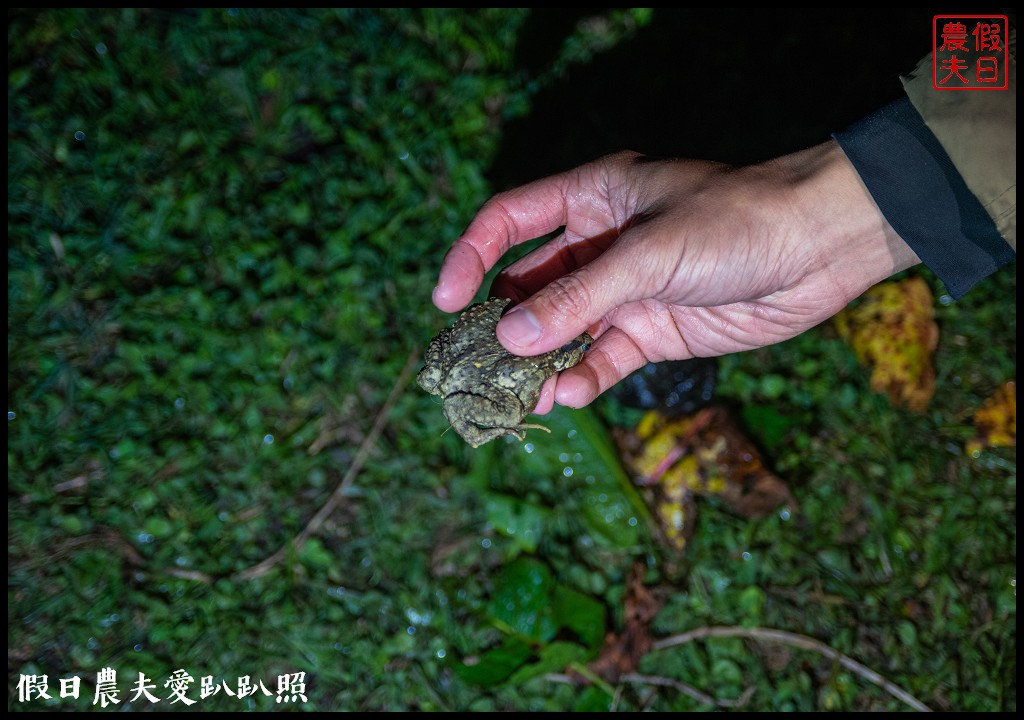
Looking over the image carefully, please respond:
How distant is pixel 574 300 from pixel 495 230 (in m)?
0.83

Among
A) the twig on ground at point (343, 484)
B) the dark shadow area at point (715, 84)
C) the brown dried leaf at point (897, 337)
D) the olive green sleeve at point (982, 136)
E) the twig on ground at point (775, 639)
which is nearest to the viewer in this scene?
the olive green sleeve at point (982, 136)

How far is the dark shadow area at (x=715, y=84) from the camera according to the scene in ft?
15.1

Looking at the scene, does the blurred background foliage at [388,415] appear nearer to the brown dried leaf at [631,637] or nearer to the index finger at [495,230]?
the brown dried leaf at [631,637]

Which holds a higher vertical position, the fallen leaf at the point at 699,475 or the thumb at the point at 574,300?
the thumb at the point at 574,300

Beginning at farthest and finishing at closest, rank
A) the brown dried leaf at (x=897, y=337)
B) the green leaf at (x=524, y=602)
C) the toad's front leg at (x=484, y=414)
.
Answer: the brown dried leaf at (x=897, y=337) → the green leaf at (x=524, y=602) → the toad's front leg at (x=484, y=414)

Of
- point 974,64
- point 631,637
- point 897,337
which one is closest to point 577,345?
point 631,637

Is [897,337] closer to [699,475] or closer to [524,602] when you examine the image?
[699,475]

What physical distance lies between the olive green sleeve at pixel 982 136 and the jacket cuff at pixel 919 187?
0.09 ft

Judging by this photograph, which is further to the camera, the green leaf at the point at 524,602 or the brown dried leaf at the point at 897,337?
the brown dried leaf at the point at 897,337

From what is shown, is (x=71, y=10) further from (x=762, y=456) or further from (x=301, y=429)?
(x=762, y=456)

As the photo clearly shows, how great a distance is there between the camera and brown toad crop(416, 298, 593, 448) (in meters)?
3.00

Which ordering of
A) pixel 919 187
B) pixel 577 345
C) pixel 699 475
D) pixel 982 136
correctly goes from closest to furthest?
pixel 982 136
pixel 919 187
pixel 577 345
pixel 699 475

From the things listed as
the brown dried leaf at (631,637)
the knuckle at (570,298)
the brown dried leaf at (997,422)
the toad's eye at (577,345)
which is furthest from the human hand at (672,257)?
the brown dried leaf at (997,422)

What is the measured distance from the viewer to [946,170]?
115 inches
